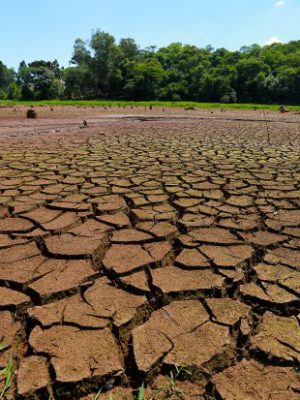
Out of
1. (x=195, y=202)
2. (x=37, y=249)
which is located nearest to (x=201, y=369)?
(x=37, y=249)

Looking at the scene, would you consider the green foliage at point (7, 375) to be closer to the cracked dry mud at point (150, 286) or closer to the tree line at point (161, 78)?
the cracked dry mud at point (150, 286)

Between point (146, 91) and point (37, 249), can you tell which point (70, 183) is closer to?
point (37, 249)

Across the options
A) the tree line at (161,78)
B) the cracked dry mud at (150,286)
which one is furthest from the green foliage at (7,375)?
the tree line at (161,78)

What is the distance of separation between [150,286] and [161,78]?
1796 inches

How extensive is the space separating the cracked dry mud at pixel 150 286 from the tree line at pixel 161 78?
3537cm

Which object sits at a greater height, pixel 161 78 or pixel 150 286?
pixel 161 78

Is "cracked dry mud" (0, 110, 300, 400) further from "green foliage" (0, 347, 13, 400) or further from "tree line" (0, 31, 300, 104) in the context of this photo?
"tree line" (0, 31, 300, 104)

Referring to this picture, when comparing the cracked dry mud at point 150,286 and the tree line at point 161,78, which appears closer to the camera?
the cracked dry mud at point 150,286

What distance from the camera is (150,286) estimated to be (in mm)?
1770

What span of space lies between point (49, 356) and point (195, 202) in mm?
2009

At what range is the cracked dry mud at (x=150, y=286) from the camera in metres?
1.24

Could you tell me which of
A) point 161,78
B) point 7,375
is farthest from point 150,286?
point 161,78

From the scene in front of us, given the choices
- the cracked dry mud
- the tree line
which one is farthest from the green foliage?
the tree line

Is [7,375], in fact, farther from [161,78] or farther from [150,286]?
[161,78]
